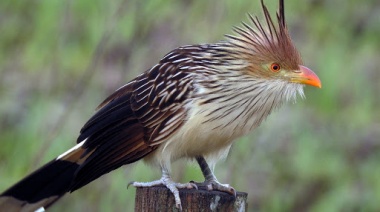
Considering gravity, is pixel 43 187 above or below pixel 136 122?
below

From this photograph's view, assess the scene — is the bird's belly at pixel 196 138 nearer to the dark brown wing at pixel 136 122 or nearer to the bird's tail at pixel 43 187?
the dark brown wing at pixel 136 122

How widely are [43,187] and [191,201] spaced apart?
1064mm

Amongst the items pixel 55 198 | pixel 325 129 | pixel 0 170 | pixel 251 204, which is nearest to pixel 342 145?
pixel 325 129

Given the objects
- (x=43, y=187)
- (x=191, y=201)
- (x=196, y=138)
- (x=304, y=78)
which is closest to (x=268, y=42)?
(x=304, y=78)

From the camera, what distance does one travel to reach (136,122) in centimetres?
556

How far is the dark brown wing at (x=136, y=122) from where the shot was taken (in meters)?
5.45

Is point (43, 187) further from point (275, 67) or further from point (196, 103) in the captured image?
point (275, 67)

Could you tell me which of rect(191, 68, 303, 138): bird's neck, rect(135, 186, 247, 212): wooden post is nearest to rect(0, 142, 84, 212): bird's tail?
rect(191, 68, 303, 138): bird's neck

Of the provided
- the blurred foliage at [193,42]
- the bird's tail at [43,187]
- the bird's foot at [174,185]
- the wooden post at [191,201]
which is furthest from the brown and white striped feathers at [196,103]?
the blurred foliage at [193,42]

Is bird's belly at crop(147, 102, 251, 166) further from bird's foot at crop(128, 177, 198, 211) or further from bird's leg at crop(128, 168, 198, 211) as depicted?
bird's foot at crop(128, 177, 198, 211)

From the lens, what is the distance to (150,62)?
24.1ft

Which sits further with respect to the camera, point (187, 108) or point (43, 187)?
point (43, 187)

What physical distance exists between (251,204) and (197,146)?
2.40m

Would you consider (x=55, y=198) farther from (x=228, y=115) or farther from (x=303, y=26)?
(x=303, y=26)
